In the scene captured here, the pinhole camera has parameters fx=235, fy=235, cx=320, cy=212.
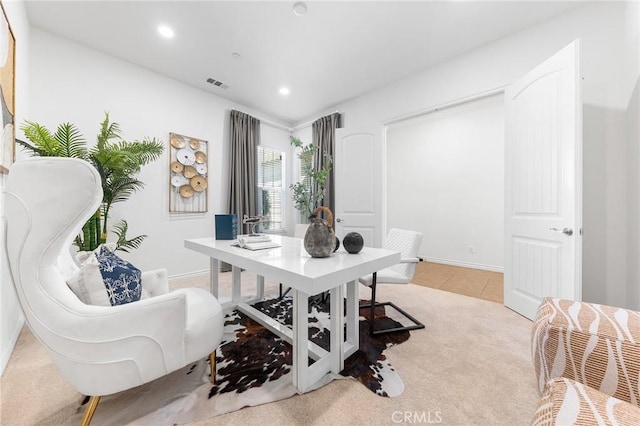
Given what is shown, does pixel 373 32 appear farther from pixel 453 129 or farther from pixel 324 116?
pixel 453 129

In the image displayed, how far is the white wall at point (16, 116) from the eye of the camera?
1.47m

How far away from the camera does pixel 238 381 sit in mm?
1320

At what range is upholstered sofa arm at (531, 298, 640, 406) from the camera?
2.09 ft

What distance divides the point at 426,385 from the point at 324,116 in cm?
392

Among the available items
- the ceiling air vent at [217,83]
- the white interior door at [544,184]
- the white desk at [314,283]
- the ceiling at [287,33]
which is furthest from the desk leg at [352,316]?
the ceiling air vent at [217,83]

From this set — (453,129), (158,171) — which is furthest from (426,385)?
(453,129)

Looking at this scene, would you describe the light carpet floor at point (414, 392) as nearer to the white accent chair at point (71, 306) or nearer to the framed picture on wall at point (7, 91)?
the white accent chair at point (71, 306)

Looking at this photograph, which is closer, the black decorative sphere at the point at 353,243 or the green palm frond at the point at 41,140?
the black decorative sphere at the point at 353,243

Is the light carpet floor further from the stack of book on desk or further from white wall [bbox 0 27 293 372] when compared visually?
the stack of book on desk

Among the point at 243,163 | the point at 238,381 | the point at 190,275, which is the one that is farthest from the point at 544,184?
the point at 190,275

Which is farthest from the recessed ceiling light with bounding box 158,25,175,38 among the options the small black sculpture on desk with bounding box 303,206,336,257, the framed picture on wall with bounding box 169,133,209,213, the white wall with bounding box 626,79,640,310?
the white wall with bounding box 626,79,640,310

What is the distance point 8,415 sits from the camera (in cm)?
111

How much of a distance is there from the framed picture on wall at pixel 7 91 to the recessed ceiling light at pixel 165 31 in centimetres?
109

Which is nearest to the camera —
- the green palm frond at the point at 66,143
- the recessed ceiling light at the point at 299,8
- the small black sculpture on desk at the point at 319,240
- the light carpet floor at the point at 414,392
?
the light carpet floor at the point at 414,392
